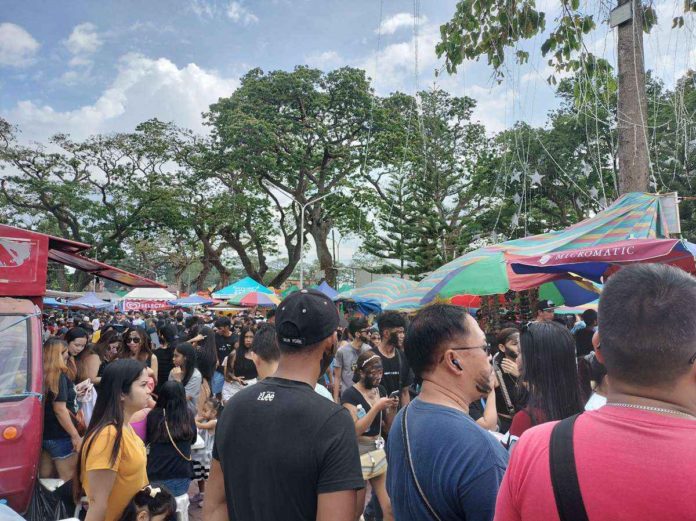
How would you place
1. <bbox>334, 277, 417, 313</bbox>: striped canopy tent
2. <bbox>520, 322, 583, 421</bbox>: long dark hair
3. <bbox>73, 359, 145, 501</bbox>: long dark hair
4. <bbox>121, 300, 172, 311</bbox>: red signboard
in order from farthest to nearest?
<bbox>121, 300, 172, 311</bbox>: red signboard → <bbox>334, 277, 417, 313</bbox>: striped canopy tent → <bbox>73, 359, 145, 501</bbox>: long dark hair → <bbox>520, 322, 583, 421</bbox>: long dark hair

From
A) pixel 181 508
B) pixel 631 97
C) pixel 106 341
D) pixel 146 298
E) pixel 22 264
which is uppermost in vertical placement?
pixel 631 97

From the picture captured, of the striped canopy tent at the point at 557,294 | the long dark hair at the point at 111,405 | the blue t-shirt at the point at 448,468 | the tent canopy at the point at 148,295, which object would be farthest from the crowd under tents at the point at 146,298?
the blue t-shirt at the point at 448,468

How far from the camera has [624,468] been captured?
1025 mm

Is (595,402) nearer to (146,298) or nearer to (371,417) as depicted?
(371,417)

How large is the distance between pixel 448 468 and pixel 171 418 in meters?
2.53

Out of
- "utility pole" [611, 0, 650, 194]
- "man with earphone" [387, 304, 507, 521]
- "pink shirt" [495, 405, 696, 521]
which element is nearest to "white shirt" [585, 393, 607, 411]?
"man with earphone" [387, 304, 507, 521]

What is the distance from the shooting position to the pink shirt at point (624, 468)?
99 centimetres

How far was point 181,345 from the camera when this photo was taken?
5.29 metres

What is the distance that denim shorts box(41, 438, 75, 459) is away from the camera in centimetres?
398

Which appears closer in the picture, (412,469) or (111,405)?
(412,469)

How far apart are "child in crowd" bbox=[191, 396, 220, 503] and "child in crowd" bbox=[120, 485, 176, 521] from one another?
3.44 ft

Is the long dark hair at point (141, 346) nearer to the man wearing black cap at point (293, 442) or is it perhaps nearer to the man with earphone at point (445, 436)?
the man wearing black cap at point (293, 442)

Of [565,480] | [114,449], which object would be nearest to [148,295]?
[114,449]

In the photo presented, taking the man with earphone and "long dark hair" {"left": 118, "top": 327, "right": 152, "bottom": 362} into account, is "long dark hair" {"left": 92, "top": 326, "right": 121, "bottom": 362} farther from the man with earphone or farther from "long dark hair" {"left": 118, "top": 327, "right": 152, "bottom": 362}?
the man with earphone
